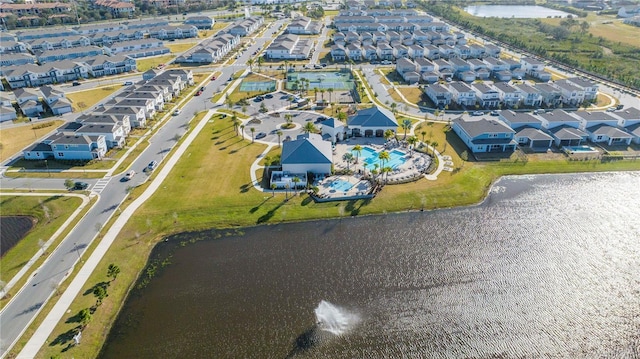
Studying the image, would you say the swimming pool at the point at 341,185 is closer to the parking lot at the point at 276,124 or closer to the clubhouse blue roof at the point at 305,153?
the clubhouse blue roof at the point at 305,153

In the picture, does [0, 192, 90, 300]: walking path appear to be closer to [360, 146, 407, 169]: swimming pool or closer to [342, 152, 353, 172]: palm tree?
[342, 152, 353, 172]: palm tree

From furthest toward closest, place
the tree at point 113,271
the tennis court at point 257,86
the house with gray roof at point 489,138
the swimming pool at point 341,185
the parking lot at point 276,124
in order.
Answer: the tennis court at point 257,86
the parking lot at point 276,124
the house with gray roof at point 489,138
the swimming pool at point 341,185
the tree at point 113,271

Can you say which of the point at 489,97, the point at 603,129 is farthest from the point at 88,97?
the point at 603,129

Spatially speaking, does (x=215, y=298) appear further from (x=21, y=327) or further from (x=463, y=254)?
(x=463, y=254)

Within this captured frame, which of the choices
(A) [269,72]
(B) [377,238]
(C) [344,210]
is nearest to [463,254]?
(B) [377,238]

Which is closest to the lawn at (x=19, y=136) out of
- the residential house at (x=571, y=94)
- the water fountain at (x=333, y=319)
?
the water fountain at (x=333, y=319)

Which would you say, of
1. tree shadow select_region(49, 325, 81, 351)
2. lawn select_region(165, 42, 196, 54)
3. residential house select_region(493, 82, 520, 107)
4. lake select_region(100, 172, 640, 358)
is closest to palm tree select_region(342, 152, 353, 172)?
lake select_region(100, 172, 640, 358)

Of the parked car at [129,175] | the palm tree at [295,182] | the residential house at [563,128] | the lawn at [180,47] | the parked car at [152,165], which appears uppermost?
the lawn at [180,47]
